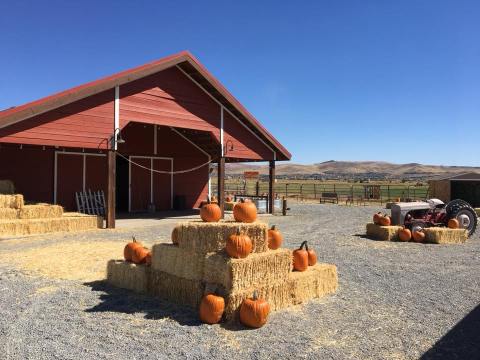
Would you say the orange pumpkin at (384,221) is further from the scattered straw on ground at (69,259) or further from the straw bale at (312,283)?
the scattered straw on ground at (69,259)

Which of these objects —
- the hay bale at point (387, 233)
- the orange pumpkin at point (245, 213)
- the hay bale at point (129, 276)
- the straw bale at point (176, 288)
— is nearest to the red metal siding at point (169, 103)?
the hay bale at point (387, 233)

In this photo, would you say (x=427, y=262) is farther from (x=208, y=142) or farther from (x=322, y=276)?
(x=208, y=142)

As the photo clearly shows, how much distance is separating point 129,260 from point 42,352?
9.85 feet

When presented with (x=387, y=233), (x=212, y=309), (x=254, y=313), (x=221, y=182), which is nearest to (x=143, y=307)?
(x=212, y=309)

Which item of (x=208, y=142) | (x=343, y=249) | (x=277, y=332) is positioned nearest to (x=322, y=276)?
(x=277, y=332)

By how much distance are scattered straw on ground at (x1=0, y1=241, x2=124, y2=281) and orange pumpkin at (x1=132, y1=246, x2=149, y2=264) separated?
100 centimetres

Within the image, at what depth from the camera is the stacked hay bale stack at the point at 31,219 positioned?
43.2ft

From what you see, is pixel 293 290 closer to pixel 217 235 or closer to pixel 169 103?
pixel 217 235

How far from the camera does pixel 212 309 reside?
18.5ft

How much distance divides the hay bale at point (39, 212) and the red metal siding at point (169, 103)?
3.82 m

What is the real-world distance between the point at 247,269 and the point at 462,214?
11.6m

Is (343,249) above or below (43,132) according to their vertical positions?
below

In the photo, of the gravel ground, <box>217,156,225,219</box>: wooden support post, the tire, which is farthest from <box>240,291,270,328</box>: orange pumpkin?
<box>217,156,225,219</box>: wooden support post

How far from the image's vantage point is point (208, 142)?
22016 millimetres
